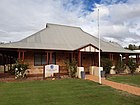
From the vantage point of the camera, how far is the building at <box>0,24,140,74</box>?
65.6 feet

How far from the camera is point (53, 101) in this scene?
9195 millimetres

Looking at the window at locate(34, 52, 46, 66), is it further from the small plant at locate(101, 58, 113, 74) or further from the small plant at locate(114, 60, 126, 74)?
the small plant at locate(114, 60, 126, 74)

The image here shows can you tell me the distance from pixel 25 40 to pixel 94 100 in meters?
14.2

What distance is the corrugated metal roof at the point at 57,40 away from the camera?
67.2 feet

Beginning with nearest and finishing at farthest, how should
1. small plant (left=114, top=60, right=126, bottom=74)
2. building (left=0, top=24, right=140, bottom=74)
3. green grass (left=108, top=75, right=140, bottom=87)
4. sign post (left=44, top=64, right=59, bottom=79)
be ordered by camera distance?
green grass (left=108, top=75, right=140, bottom=87), sign post (left=44, top=64, right=59, bottom=79), building (left=0, top=24, right=140, bottom=74), small plant (left=114, top=60, right=126, bottom=74)

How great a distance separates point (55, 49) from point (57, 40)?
3.22 m

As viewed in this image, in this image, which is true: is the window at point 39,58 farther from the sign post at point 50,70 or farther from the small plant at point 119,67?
the small plant at point 119,67

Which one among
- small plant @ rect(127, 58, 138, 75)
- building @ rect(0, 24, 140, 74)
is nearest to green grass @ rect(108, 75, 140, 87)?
building @ rect(0, 24, 140, 74)

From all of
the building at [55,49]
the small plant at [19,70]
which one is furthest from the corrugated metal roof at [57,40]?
the small plant at [19,70]

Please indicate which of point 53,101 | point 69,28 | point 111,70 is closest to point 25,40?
point 69,28

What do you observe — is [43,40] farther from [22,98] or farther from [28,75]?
[22,98]

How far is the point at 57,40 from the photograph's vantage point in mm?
23297

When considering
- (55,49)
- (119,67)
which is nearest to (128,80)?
(119,67)

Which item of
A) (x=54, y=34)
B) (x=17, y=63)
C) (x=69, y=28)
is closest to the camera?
(x=17, y=63)
